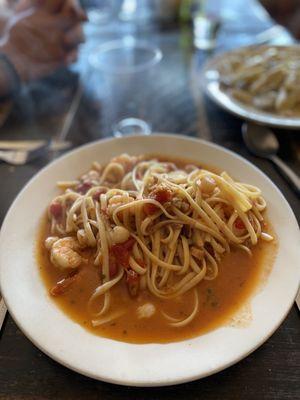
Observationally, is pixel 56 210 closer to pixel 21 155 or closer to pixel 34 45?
pixel 21 155

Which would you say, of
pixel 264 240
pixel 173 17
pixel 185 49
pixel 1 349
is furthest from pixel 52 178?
pixel 173 17

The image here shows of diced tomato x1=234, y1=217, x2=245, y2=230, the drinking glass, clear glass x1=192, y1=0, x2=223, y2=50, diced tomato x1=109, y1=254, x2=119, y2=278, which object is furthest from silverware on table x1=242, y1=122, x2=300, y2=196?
the drinking glass

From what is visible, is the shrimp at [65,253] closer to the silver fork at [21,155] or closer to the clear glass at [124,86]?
the silver fork at [21,155]

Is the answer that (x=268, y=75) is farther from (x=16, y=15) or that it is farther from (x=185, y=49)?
(x=16, y=15)

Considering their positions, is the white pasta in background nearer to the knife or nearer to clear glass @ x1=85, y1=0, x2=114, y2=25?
the knife

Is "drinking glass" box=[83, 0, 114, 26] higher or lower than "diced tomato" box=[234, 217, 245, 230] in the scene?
higher

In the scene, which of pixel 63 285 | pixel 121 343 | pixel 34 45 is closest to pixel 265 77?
pixel 34 45
